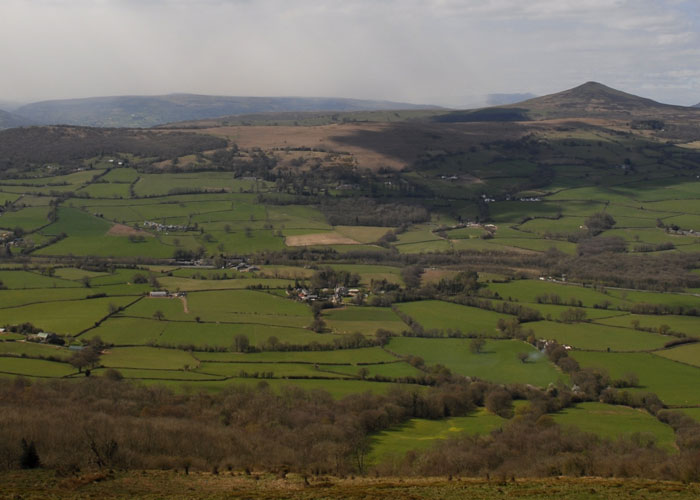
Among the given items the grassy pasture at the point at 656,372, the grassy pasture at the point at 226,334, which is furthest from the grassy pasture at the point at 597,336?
the grassy pasture at the point at 226,334

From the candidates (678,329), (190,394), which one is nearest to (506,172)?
(678,329)

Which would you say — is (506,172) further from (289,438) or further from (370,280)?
(289,438)

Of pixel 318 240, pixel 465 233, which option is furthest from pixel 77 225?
pixel 465 233

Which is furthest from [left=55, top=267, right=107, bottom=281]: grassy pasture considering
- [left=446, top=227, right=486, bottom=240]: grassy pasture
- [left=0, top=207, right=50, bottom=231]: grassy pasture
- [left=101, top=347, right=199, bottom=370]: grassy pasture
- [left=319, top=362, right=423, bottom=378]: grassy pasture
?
[left=446, top=227, right=486, bottom=240]: grassy pasture

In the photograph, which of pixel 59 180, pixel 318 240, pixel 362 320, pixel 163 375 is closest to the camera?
pixel 163 375

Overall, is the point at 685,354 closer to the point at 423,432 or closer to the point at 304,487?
the point at 423,432

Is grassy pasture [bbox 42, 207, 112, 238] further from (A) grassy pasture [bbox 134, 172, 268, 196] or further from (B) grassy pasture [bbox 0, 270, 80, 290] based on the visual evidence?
(B) grassy pasture [bbox 0, 270, 80, 290]

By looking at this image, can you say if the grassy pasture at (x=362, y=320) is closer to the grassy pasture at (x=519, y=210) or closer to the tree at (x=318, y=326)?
the tree at (x=318, y=326)
